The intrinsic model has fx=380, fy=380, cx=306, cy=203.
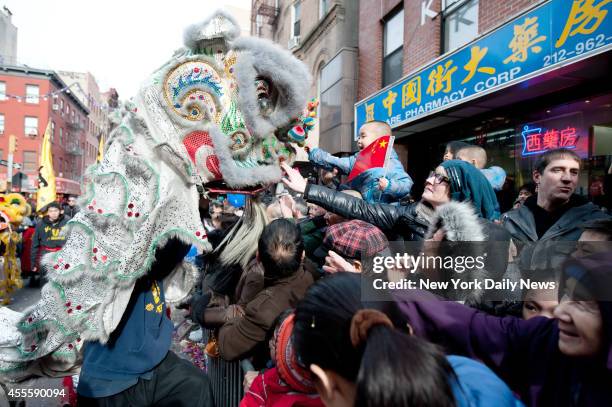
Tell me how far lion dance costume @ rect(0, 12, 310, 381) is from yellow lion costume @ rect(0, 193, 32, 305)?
19.1 ft

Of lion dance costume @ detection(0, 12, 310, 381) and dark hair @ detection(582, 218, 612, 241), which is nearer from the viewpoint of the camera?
dark hair @ detection(582, 218, 612, 241)

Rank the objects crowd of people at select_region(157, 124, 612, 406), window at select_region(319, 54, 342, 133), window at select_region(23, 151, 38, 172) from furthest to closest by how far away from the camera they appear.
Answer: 1. window at select_region(23, 151, 38, 172)
2. window at select_region(319, 54, 342, 133)
3. crowd of people at select_region(157, 124, 612, 406)

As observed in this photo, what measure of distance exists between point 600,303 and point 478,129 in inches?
256

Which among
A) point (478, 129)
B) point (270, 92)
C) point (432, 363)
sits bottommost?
point (432, 363)

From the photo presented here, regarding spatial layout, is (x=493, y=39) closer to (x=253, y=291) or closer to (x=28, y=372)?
(x=253, y=291)

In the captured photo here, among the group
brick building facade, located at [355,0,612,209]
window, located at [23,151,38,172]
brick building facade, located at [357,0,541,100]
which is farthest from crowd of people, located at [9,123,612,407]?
window, located at [23,151,38,172]

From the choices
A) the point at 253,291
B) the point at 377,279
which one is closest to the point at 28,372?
the point at 253,291

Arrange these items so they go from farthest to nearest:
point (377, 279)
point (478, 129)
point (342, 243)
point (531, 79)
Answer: point (478, 129) < point (531, 79) < point (342, 243) < point (377, 279)

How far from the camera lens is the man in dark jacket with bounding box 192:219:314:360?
216cm

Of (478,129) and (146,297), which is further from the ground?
(478,129)

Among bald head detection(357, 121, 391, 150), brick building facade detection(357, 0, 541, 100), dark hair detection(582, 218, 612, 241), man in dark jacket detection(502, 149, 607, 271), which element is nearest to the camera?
dark hair detection(582, 218, 612, 241)

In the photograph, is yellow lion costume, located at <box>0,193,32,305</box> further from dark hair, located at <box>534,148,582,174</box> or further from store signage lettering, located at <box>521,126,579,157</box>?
store signage lettering, located at <box>521,126,579,157</box>

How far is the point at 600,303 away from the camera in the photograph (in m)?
0.99

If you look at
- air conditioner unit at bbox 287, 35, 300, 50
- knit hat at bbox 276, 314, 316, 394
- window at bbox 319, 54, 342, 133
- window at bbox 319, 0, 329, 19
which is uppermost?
window at bbox 319, 0, 329, 19
